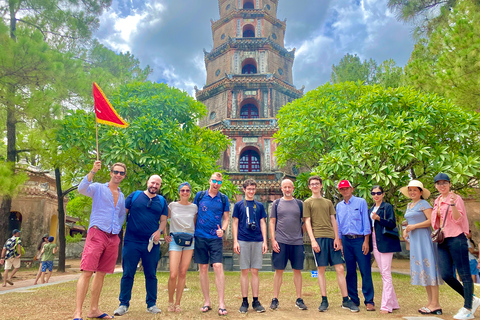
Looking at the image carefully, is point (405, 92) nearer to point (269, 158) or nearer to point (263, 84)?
point (269, 158)

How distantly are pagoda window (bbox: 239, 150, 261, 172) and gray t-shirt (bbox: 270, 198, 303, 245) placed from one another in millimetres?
14415

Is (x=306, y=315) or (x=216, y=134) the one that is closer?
Result: (x=306, y=315)

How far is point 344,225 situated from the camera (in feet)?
16.7

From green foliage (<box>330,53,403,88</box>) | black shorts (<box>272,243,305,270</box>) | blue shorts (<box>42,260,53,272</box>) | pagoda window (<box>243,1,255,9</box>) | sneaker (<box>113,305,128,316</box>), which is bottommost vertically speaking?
blue shorts (<box>42,260,53,272</box>)

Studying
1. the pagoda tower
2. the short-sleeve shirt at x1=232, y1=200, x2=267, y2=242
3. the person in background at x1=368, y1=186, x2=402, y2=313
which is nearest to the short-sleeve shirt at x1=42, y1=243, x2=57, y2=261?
the short-sleeve shirt at x1=232, y1=200, x2=267, y2=242

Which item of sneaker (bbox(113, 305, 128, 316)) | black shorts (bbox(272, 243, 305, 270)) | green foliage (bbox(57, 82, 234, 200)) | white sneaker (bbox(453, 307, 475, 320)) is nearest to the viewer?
white sneaker (bbox(453, 307, 475, 320))

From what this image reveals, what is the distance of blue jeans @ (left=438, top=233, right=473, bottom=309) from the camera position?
4.31 m

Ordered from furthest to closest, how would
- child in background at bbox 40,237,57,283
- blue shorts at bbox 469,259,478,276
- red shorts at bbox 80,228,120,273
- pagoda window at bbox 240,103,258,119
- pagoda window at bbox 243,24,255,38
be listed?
pagoda window at bbox 243,24,255,38 → pagoda window at bbox 240,103,258,119 → child in background at bbox 40,237,57,283 → blue shorts at bbox 469,259,478,276 → red shorts at bbox 80,228,120,273

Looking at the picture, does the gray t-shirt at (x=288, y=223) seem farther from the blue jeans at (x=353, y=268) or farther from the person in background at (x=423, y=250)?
the person in background at (x=423, y=250)

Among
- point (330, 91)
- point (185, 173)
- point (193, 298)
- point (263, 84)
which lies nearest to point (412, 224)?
point (193, 298)

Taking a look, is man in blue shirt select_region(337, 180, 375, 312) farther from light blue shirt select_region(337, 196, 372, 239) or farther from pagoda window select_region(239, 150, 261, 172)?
pagoda window select_region(239, 150, 261, 172)

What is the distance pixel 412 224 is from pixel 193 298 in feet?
13.6

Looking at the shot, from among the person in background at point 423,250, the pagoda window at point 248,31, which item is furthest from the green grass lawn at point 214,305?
the pagoda window at point 248,31

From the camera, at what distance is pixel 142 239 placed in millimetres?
4574
